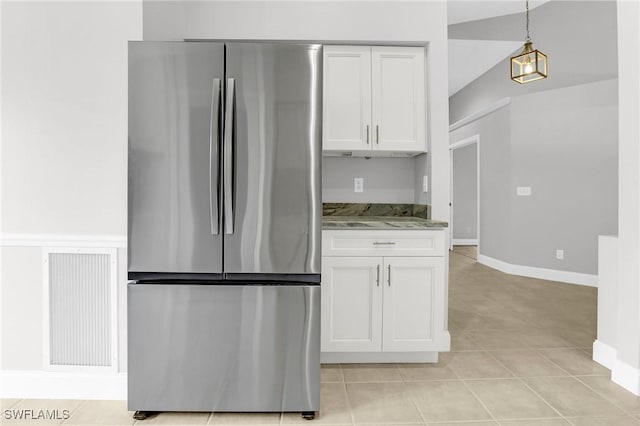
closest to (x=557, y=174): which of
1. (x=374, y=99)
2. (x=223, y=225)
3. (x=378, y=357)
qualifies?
(x=374, y=99)

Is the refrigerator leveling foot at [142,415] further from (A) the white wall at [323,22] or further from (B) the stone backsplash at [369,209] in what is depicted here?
(A) the white wall at [323,22]

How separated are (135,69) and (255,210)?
88cm

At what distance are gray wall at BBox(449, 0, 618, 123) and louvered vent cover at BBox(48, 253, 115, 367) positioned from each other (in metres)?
5.47

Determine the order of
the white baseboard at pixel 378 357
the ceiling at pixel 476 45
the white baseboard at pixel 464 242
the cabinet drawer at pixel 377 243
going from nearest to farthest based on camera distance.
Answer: the cabinet drawer at pixel 377 243 < the white baseboard at pixel 378 357 < the ceiling at pixel 476 45 < the white baseboard at pixel 464 242

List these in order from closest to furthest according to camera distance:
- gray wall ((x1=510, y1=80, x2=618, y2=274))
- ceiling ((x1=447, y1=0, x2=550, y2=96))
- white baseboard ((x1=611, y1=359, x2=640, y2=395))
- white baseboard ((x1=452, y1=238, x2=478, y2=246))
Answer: white baseboard ((x1=611, y1=359, x2=640, y2=395)), gray wall ((x1=510, y1=80, x2=618, y2=274)), ceiling ((x1=447, y1=0, x2=550, y2=96)), white baseboard ((x1=452, y1=238, x2=478, y2=246))

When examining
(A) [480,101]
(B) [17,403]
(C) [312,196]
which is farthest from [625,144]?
(A) [480,101]

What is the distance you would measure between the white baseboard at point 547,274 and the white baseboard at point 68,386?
528 cm

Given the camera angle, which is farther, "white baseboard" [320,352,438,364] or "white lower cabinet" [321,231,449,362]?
"white baseboard" [320,352,438,364]

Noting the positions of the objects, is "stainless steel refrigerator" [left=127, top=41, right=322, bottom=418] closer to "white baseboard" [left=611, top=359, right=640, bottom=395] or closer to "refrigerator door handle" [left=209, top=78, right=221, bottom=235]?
"refrigerator door handle" [left=209, top=78, right=221, bottom=235]

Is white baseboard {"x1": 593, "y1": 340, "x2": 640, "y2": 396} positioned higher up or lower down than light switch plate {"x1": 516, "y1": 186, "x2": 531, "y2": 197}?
lower down

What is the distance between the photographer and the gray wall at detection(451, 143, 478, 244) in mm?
9047

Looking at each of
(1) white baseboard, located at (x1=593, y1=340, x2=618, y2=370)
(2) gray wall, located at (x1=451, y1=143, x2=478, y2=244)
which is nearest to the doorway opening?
(2) gray wall, located at (x1=451, y1=143, x2=478, y2=244)

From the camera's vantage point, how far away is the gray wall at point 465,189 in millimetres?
9047

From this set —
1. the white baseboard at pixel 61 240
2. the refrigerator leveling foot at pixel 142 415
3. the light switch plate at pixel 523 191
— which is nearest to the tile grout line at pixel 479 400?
the refrigerator leveling foot at pixel 142 415
